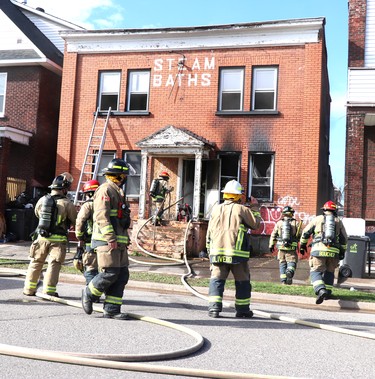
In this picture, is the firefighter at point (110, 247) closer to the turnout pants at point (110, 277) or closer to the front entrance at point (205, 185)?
the turnout pants at point (110, 277)

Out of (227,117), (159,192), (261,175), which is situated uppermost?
(227,117)

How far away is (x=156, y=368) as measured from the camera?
13.5ft

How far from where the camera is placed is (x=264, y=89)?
54.1 feet

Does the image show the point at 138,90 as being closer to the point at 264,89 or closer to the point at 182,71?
the point at 182,71

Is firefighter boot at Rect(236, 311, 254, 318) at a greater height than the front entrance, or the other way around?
the front entrance

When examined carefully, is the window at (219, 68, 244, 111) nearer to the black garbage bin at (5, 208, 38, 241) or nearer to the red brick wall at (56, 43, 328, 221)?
the red brick wall at (56, 43, 328, 221)

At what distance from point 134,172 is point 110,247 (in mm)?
11377

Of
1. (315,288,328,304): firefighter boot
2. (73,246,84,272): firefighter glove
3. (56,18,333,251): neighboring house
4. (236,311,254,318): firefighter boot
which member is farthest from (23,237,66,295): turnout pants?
(56,18,333,251): neighboring house

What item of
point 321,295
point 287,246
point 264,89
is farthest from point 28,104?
point 321,295

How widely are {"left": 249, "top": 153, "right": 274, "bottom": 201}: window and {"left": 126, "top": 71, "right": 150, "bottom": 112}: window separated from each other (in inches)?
160

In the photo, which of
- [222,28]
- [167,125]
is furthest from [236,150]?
[222,28]

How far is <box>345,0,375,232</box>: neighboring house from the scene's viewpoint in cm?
1492

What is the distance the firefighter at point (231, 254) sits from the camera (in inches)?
272

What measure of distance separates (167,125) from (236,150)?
7.69 feet
